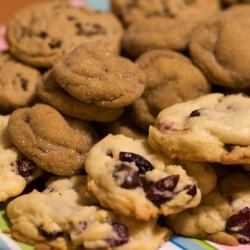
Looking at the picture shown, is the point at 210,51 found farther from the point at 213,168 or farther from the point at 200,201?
the point at 200,201

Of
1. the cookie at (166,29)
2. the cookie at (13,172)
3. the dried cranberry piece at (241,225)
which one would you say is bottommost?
the dried cranberry piece at (241,225)

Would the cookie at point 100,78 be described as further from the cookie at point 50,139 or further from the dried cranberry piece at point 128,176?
the dried cranberry piece at point 128,176

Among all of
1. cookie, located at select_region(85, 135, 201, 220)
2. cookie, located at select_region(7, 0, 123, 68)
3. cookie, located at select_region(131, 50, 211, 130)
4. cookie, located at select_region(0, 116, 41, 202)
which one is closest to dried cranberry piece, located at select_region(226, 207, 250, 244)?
cookie, located at select_region(85, 135, 201, 220)

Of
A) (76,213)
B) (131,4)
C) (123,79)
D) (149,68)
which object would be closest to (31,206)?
(76,213)

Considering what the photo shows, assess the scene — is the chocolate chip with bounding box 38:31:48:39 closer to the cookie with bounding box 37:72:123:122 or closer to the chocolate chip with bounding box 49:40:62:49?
the chocolate chip with bounding box 49:40:62:49

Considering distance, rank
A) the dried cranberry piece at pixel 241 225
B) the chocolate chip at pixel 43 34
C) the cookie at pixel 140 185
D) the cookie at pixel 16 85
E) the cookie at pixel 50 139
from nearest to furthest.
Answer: the cookie at pixel 140 185
the dried cranberry piece at pixel 241 225
the cookie at pixel 50 139
the cookie at pixel 16 85
the chocolate chip at pixel 43 34

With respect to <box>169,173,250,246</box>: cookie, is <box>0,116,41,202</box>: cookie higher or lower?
higher

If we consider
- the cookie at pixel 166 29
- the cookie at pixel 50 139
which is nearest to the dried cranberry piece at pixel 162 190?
the cookie at pixel 50 139
